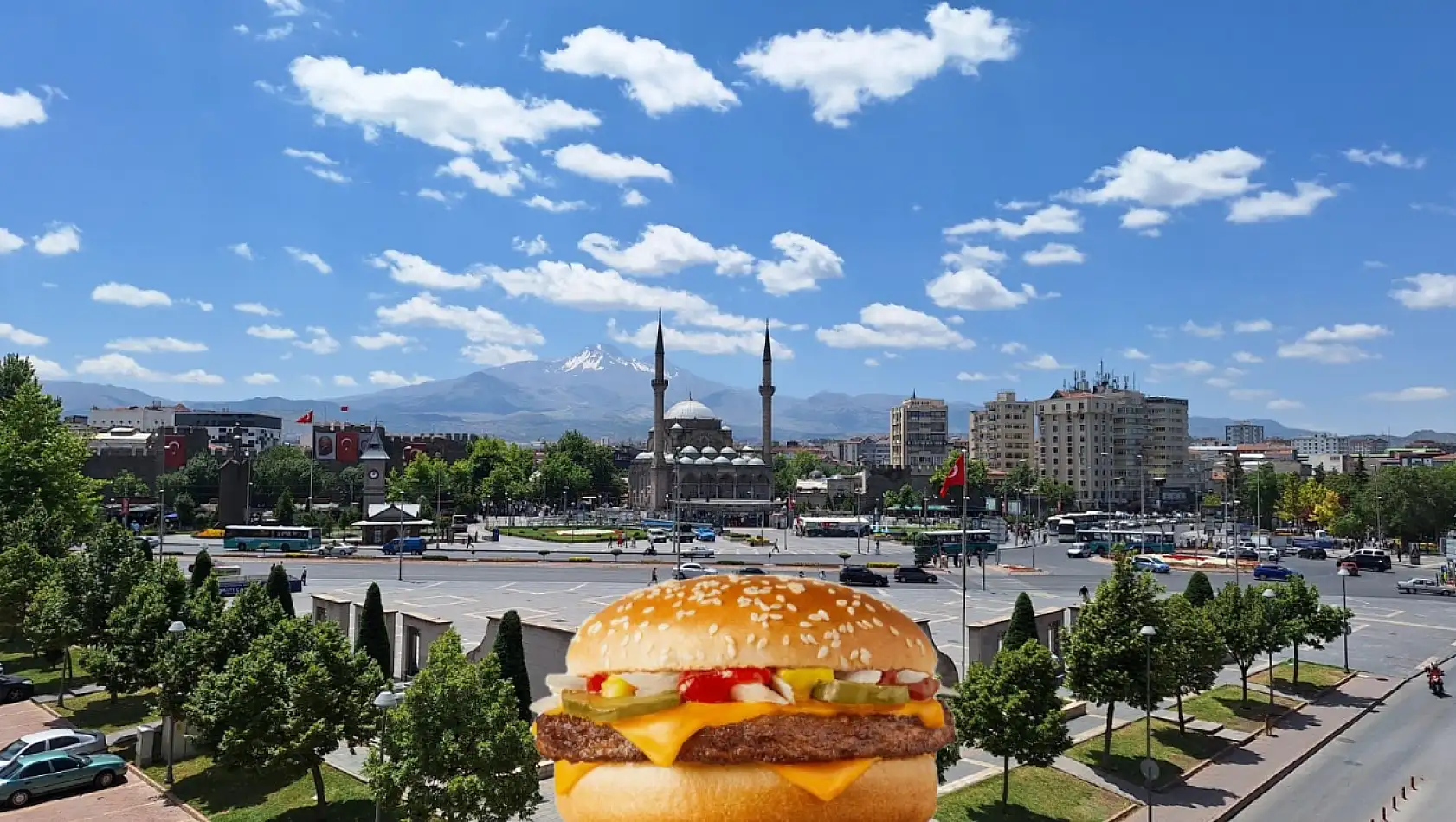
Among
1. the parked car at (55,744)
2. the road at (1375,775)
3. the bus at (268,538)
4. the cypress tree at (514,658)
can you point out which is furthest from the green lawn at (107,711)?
the bus at (268,538)

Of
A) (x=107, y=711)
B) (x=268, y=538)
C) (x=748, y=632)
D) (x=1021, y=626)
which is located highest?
(x=748, y=632)

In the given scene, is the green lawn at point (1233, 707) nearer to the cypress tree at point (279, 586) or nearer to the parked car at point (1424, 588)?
the cypress tree at point (279, 586)

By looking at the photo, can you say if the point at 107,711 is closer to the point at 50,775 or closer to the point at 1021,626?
the point at 50,775

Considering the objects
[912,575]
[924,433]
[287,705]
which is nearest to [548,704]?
[287,705]

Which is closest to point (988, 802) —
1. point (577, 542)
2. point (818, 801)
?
point (818, 801)

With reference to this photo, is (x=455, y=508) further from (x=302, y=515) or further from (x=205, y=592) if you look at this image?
(x=205, y=592)

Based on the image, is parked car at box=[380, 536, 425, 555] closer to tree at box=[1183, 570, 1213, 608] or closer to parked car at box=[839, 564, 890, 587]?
parked car at box=[839, 564, 890, 587]

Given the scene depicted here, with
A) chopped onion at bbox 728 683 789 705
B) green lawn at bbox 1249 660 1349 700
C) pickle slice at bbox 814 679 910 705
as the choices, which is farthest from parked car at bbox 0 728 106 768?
green lawn at bbox 1249 660 1349 700
